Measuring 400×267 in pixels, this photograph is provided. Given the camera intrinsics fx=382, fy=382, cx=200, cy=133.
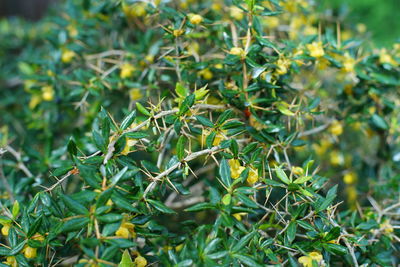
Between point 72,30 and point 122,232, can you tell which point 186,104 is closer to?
point 122,232

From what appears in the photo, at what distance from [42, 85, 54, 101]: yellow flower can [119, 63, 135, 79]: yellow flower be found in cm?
36

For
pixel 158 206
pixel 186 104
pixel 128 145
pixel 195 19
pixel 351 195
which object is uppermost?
pixel 195 19

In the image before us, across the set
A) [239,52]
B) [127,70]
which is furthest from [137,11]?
[239,52]

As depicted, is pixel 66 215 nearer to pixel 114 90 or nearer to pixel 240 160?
pixel 240 160

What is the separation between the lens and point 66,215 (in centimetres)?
101

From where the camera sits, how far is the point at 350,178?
1.78m

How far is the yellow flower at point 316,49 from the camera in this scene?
1.40 metres

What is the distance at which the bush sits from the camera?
102cm

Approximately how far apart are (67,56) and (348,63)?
50.6 inches

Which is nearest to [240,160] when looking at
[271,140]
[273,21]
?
[271,140]

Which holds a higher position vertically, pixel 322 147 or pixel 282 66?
pixel 282 66

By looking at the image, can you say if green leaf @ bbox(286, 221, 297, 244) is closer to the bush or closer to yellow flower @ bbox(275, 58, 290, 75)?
the bush

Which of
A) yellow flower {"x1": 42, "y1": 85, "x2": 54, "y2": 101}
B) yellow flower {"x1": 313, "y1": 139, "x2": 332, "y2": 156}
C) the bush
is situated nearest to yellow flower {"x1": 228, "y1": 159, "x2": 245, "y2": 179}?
the bush

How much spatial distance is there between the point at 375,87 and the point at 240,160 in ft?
2.77
